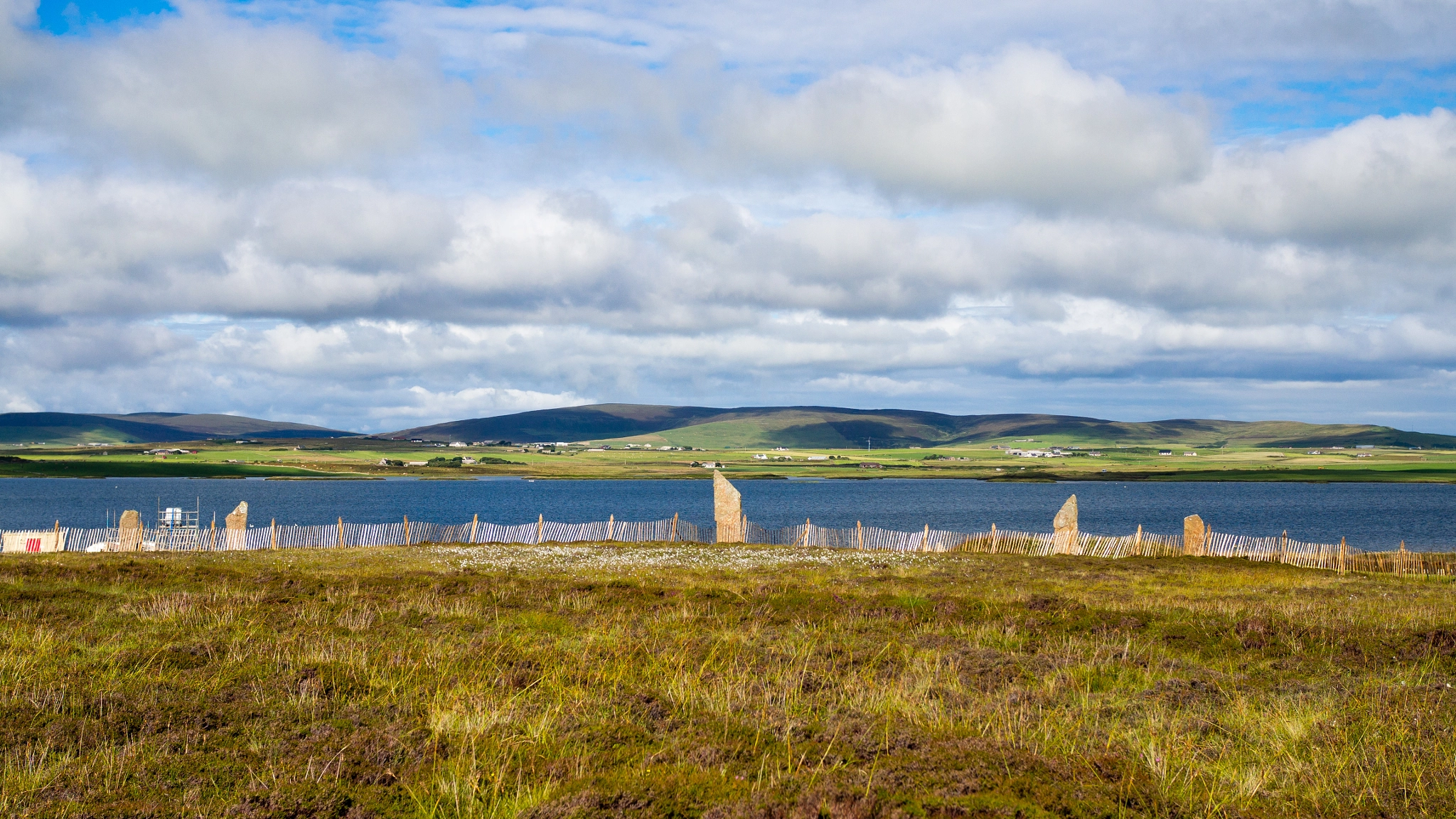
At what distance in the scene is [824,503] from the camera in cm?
10375

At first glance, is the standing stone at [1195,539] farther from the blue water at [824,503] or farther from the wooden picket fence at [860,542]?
the blue water at [824,503]

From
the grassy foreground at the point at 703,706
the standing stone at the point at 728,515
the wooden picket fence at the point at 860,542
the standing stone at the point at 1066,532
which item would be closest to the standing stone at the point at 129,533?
the wooden picket fence at the point at 860,542

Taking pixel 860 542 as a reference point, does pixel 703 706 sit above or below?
above

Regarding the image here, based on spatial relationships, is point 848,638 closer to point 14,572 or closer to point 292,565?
point 14,572

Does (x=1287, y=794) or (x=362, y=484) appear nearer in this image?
(x=1287, y=794)

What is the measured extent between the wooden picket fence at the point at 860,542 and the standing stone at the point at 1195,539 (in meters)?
0.06

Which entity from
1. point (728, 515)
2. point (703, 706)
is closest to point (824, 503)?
point (728, 515)

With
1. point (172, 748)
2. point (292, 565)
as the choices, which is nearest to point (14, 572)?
point (292, 565)

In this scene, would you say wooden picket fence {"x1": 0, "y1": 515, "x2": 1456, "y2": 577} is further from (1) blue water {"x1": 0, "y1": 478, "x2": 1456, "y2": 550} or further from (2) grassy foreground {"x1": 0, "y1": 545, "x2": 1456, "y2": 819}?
(1) blue water {"x1": 0, "y1": 478, "x2": 1456, "y2": 550}

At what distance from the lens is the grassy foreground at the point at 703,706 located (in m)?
6.34

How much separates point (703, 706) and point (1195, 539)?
3306 cm

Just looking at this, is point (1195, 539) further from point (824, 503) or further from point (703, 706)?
point (824, 503)

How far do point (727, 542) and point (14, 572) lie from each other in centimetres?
2556

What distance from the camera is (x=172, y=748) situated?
281 inches
